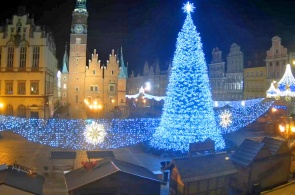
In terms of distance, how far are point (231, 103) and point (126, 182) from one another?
3347cm

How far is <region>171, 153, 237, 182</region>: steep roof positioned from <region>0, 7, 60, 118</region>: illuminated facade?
3002 centimetres

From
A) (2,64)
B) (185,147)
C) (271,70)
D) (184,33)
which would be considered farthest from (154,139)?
(271,70)

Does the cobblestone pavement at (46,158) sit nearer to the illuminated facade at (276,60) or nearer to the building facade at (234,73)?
the illuminated facade at (276,60)

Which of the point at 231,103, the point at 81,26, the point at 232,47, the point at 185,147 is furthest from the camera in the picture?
the point at 81,26

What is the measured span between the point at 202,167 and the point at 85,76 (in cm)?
5176

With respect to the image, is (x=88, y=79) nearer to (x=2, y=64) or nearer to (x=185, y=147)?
(x=2, y=64)

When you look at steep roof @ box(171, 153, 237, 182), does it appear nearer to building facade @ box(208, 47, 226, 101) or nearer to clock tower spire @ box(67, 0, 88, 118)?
building facade @ box(208, 47, 226, 101)

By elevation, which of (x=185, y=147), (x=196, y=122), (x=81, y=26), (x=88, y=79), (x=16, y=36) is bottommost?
(x=185, y=147)

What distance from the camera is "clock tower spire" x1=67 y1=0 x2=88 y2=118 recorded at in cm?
6181

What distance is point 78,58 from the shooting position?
6216cm

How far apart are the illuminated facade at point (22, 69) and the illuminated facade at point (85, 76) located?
72.6 feet

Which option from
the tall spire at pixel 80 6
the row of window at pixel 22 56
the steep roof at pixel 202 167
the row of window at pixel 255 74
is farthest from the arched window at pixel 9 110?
the row of window at pixel 255 74

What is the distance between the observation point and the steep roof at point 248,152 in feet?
50.5

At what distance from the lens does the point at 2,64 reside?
38844 mm
